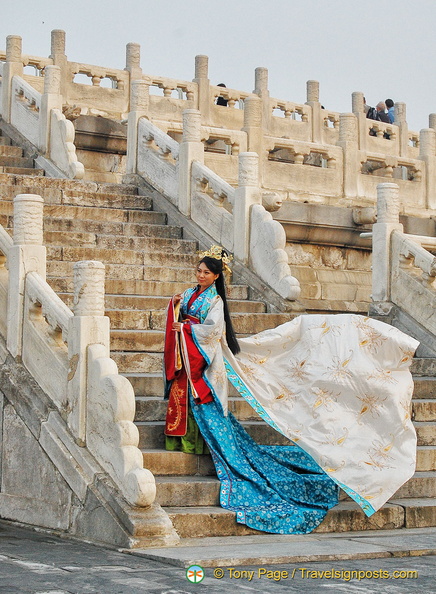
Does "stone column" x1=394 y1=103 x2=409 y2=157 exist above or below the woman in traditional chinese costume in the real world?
above

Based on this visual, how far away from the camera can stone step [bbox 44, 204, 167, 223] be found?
496 inches

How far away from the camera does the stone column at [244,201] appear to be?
39.8 feet

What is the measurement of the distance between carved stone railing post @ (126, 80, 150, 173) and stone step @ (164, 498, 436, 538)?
6748 mm

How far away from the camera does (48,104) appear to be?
14.7m

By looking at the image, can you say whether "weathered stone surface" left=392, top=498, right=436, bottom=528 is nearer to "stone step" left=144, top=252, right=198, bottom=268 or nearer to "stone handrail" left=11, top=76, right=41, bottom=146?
"stone step" left=144, top=252, right=198, bottom=268

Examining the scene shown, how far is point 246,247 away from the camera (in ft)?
39.8

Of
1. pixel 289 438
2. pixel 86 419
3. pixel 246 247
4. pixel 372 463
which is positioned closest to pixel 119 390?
pixel 86 419

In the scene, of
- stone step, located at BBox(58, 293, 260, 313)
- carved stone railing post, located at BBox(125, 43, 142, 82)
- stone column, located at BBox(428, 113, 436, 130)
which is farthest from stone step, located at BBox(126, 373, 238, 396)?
stone column, located at BBox(428, 113, 436, 130)

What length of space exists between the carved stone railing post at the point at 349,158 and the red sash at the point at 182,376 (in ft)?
28.3

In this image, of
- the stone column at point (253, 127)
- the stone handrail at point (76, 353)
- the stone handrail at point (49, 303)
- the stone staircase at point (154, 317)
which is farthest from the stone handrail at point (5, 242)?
the stone column at point (253, 127)

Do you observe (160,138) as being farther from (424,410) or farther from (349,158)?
(424,410)

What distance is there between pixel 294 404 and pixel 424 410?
5.85 feet

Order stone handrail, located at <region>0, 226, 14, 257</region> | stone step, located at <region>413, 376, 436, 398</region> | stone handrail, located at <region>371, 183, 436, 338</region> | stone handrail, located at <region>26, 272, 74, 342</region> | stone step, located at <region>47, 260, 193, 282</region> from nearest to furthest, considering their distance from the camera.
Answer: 1. stone handrail, located at <region>26, 272, 74, 342</region>
2. stone handrail, located at <region>0, 226, 14, 257</region>
3. stone step, located at <region>413, 376, 436, 398</region>
4. stone step, located at <region>47, 260, 193, 282</region>
5. stone handrail, located at <region>371, 183, 436, 338</region>

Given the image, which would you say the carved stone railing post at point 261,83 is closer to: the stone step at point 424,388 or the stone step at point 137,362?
the stone step at point 424,388
